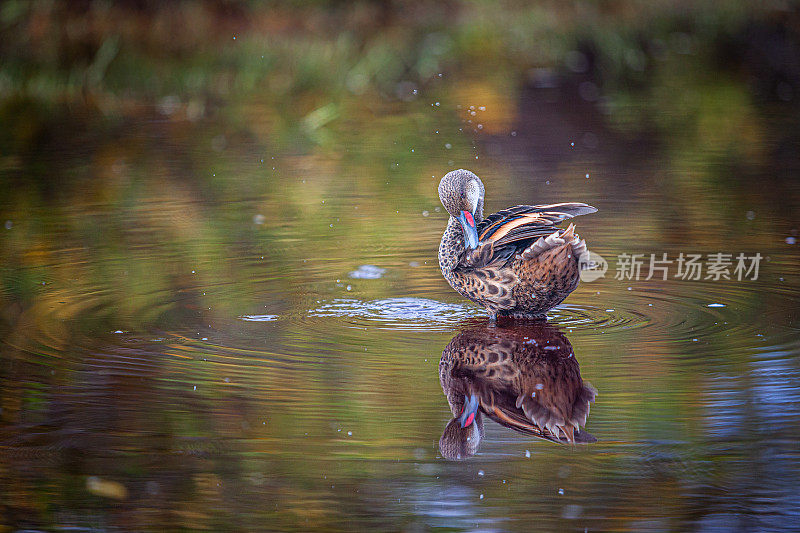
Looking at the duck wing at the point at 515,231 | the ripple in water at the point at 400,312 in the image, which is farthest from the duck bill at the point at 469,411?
the duck wing at the point at 515,231

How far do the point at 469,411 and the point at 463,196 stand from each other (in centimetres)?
159

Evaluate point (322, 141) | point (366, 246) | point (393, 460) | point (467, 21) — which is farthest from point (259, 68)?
point (393, 460)

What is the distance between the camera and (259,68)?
15.4m

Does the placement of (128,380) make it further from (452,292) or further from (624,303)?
(624,303)

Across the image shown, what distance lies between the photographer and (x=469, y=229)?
5887mm

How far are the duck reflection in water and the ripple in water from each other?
0.19 metres

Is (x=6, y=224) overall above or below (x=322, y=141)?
below

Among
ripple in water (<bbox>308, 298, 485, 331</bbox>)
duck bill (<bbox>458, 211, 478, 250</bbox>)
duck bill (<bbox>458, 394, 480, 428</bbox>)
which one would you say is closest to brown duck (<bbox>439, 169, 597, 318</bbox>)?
duck bill (<bbox>458, 211, 478, 250</bbox>)

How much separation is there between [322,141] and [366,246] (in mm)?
4222

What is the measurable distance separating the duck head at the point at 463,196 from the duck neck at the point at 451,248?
52mm

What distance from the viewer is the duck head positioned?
19.5 feet

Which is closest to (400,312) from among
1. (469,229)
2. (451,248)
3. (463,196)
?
(451,248)

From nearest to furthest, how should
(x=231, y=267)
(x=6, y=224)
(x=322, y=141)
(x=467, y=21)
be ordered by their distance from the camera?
(x=231, y=267)
(x=6, y=224)
(x=322, y=141)
(x=467, y=21)

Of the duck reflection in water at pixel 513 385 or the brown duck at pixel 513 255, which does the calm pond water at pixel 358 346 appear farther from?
the brown duck at pixel 513 255
